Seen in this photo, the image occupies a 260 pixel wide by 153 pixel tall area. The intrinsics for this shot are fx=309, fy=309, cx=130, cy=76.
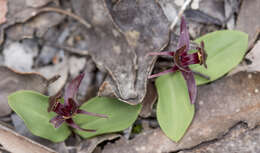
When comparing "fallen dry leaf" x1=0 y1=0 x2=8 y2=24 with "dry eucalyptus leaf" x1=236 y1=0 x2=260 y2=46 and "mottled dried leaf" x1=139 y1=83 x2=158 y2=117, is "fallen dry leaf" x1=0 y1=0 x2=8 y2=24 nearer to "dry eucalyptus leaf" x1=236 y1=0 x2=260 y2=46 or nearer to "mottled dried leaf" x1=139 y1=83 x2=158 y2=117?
"mottled dried leaf" x1=139 y1=83 x2=158 y2=117

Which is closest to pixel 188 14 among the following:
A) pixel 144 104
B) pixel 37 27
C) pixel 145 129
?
pixel 144 104

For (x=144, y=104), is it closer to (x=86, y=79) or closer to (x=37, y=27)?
(x=86, y=79)

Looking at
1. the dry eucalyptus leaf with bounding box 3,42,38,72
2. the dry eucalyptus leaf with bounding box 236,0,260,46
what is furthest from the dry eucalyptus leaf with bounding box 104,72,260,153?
the dry eucalyptus leaf with bounding box 3,42,38,72

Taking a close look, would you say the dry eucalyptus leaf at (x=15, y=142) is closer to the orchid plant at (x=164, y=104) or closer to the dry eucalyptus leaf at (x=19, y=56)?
the orchid plant at (x=164, y=104)

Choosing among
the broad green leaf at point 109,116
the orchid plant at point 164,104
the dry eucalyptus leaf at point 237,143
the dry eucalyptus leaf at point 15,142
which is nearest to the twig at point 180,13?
the orchid plant at point 164,104

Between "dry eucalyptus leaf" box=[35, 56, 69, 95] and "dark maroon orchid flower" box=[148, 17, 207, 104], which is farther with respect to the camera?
"dry eucalyptus leaf" box=[35, 56, 69, 95]
